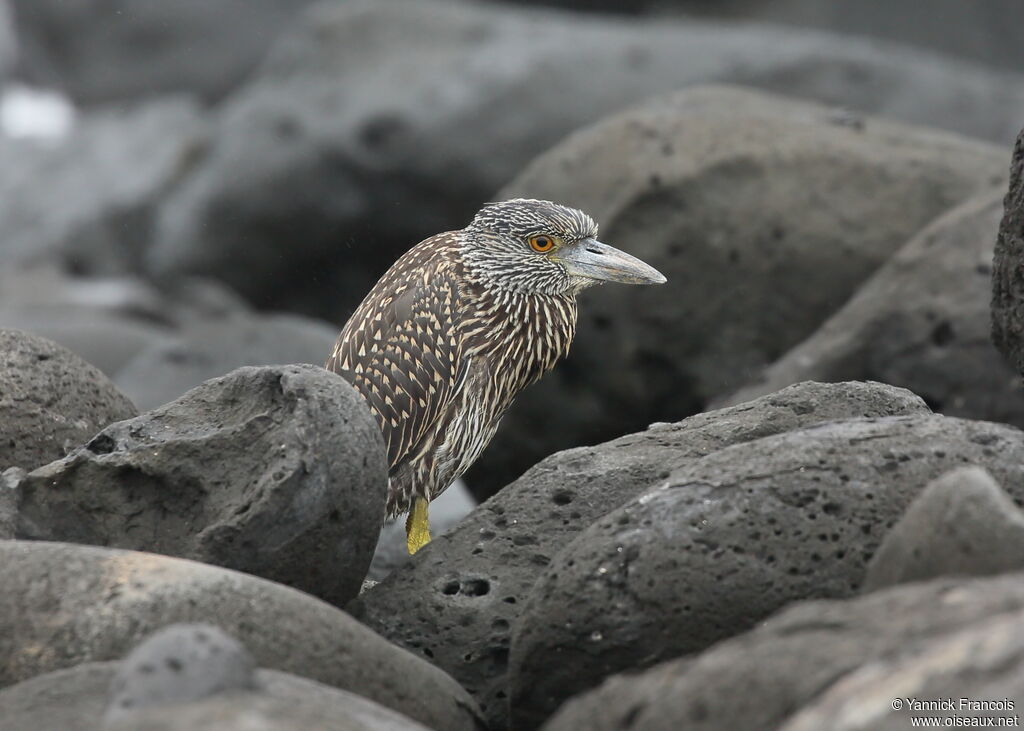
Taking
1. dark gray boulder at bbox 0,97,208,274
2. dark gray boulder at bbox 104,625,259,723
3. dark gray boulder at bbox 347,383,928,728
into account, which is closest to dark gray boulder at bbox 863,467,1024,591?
dark gray boulder at bbox 347,383,928,728

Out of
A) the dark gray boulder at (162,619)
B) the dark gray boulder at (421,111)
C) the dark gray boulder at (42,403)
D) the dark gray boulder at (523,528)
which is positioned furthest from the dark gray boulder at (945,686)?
the dark gray boulder at (421,111)

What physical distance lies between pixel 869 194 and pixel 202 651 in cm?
669

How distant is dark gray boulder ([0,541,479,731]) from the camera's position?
395 cm

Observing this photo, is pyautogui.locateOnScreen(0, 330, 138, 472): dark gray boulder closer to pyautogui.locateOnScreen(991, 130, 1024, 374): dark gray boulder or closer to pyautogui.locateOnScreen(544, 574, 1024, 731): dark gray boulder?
pyautogui.locateOnScreen(544, 574, 1024, 731): dark gray boulder

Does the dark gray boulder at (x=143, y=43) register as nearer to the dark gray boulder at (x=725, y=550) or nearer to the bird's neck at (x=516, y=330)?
the bird's neck at (x=516, y=330)

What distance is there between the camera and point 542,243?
704 centimetres

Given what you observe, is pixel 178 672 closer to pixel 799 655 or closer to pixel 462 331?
pixel 799 655

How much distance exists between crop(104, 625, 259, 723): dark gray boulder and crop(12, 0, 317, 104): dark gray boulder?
53.0ft

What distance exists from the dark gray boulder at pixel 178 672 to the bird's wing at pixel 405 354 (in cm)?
320

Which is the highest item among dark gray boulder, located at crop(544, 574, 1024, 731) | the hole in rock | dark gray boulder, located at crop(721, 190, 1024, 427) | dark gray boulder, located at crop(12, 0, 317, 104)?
dark gray boulder, located at crop(544, 574, 1024, 731)

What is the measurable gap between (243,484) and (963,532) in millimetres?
2117

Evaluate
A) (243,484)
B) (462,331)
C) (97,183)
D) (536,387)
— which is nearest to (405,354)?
(462,331)

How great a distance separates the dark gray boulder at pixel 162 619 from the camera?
13.0 ft

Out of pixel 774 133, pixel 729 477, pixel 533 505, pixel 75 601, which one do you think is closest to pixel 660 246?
pixel 774 133
